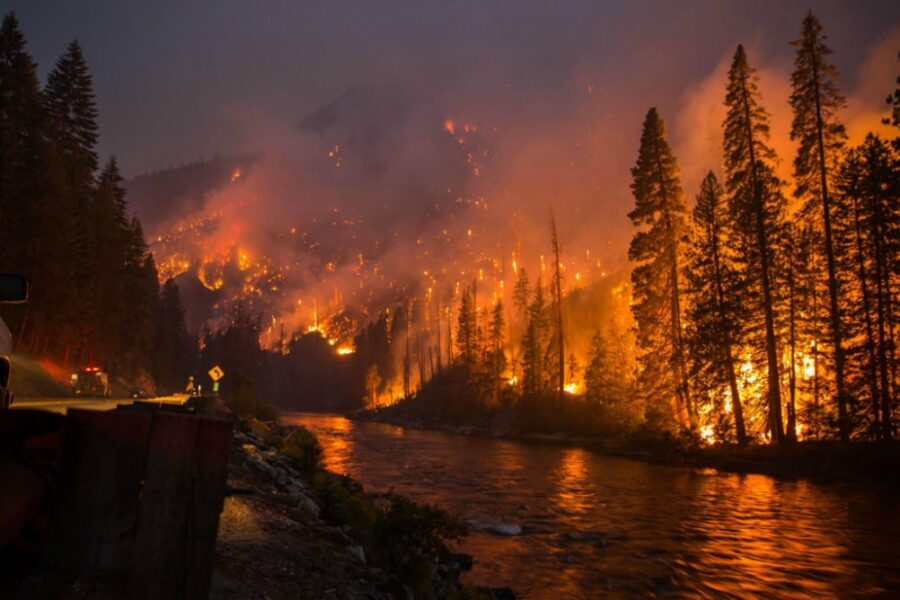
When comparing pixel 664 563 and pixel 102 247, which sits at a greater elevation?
pixel 102 247

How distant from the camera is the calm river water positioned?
11.3m

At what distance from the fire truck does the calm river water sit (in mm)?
20875

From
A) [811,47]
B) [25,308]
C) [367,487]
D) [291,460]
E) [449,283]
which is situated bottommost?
[367,487]

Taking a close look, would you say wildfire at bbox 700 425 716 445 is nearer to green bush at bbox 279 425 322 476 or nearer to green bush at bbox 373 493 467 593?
green bush at bbox 279 425 322 476

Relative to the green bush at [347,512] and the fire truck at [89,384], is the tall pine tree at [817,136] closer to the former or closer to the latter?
the green bush at [347,512]

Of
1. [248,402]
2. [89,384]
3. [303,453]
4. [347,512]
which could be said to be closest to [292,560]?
[347,512]

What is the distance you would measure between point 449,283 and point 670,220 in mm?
146819

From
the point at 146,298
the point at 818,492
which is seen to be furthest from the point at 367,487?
the point at 146,298

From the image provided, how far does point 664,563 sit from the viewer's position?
1252 cm

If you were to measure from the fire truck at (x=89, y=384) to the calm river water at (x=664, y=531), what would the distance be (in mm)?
20875

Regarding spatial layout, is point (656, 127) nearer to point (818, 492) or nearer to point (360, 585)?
point (818, 492)

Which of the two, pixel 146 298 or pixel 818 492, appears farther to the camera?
pixel 146 298

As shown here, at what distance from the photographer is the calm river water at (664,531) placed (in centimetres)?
1127

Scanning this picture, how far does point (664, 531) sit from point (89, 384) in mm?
37886
